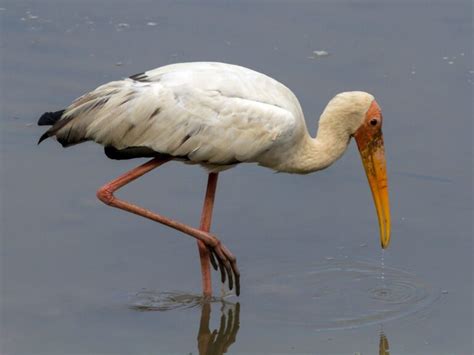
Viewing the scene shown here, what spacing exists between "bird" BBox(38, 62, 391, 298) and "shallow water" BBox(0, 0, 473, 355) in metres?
0.49

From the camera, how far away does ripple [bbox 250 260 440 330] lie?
902 cm

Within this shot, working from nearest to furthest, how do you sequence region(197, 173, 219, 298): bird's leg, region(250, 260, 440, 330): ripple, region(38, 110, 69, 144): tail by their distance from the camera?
region(250, 260, 440, 330): ripple < region(38, 110, 69, 144): tail < region(197, 173, 219, 298): bird's leg

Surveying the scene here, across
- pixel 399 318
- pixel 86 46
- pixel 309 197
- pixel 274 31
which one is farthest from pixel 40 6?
pixel 399 318

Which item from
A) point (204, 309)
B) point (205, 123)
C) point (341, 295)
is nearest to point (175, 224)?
point (204, 309)

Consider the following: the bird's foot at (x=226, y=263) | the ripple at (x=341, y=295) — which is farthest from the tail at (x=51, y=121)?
the ripple at (x=341, y=295)

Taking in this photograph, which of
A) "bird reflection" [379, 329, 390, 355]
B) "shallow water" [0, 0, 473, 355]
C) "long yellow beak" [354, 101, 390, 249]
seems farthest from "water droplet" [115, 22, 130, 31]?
"bird reflection" [379, 329, 390, 355]

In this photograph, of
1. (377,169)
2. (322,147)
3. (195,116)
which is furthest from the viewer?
(377,169)

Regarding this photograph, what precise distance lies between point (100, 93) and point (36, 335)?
5.56 feet

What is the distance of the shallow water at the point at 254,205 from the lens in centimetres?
888

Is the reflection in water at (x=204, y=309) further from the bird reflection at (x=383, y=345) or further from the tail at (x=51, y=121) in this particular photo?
the tail at (x=51, y=121)

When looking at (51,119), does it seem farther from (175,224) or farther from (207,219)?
(207,219)

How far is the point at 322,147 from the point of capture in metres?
9.59

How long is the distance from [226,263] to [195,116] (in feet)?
3.29

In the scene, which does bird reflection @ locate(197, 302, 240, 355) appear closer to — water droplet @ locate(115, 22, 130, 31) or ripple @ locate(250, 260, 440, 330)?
ripple @ locate(250, 260, 440, 330)
